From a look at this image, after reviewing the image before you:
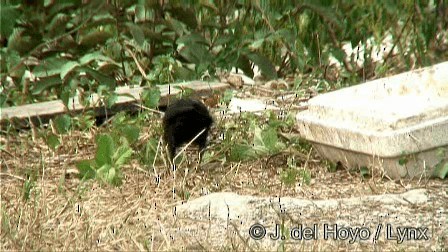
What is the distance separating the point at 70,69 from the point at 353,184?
1.99 meters

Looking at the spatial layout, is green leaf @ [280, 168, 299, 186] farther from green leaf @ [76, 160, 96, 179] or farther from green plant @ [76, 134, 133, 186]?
green leaf @ [76, 160, 96, 179]

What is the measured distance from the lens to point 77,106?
19.8 feet

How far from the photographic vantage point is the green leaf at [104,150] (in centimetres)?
510

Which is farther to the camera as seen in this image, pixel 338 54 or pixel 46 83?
pixel 338 54

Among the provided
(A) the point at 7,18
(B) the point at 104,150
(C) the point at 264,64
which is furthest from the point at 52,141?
(C) the point at 264,64

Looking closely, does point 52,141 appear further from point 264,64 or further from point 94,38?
point 264,64

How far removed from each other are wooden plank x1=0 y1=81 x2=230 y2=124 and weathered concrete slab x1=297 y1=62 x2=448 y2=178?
Answer: 1.00m

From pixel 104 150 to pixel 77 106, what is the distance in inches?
38.2

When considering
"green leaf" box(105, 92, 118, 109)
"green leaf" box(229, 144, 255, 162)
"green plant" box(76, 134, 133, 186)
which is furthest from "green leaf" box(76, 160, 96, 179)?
"green leaf" box(105, 92, 118, 109)

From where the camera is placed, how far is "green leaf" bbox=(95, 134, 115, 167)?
510 centimetres

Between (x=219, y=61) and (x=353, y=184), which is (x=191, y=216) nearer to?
(x=353, y=184)

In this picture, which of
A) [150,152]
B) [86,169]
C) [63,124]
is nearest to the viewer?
[86,169]

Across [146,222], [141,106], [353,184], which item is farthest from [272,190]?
[141,106]

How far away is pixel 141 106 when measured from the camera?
5898 mm
